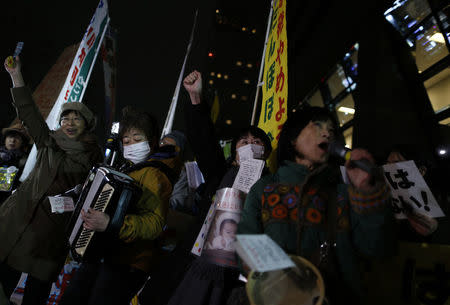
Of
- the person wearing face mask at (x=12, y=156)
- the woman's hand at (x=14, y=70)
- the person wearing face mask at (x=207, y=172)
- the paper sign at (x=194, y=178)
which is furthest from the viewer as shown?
the person wearing face mask at (x=12, y=156)

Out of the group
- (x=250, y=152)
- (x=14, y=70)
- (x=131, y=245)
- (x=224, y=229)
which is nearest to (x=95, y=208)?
(x=131, y=245)

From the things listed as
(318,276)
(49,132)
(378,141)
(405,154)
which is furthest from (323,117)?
(378,141)

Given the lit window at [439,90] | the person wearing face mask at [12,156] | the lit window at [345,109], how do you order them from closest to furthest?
the person wearing face mask at [12,156]
the lit window at [439,90]
the lit window at [345,109]

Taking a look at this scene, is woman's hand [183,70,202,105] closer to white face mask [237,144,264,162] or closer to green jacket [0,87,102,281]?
white face mask [237,144,264,162]

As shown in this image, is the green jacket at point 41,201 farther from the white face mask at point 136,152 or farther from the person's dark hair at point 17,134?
the person's dark hair at point 17,134

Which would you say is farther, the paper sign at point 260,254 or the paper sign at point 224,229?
the paper sign at point 224,229

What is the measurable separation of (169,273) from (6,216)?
6.44 ft

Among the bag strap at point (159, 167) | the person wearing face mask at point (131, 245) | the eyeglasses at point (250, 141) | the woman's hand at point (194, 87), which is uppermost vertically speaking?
the woman's hand at point (194, 87)

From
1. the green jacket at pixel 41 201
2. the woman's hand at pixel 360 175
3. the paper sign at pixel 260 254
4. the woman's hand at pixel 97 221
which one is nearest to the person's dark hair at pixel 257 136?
the woman's hand at pixel 360 175

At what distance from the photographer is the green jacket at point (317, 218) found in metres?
1.07

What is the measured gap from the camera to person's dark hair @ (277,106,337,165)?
170cm

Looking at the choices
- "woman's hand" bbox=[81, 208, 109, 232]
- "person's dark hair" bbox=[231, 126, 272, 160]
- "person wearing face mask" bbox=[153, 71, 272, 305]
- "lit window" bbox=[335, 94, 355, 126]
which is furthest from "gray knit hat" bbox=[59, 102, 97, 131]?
"lit window" bbox=[335, 94, 355, 126]

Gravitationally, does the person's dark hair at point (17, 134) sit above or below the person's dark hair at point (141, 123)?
above

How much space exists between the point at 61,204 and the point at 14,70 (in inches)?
79.9
